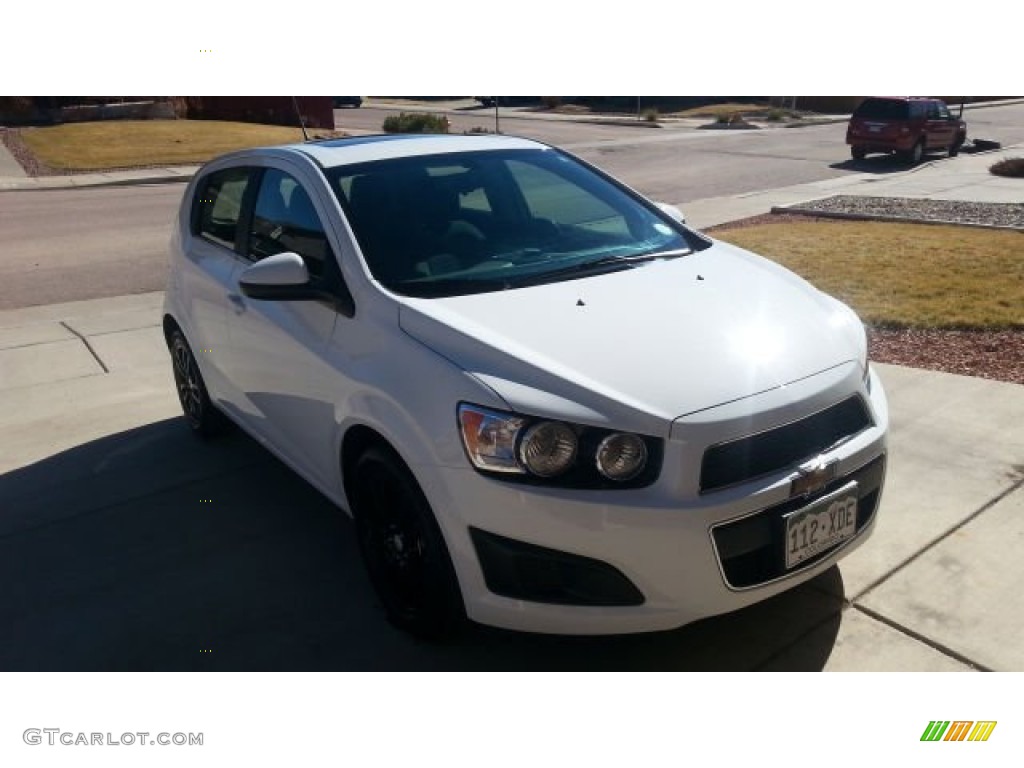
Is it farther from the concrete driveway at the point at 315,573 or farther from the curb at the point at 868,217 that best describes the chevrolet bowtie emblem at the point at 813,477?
the curb at the point at 868,217

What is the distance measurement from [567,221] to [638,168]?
1856 cm

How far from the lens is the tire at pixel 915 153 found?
2161 centimetres

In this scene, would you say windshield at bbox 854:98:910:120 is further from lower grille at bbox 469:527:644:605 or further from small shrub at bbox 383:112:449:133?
lower grille at bbox 469:527:644:605

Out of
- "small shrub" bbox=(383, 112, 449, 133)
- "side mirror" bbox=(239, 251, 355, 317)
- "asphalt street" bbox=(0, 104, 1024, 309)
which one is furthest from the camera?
"small shrub" bbox=(383, 112, 449, 133)

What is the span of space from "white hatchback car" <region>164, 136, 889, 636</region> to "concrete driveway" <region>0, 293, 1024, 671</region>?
33cm

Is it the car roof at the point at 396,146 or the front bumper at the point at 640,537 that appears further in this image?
the car roof at the point at 396,146

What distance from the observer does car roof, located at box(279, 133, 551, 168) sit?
3848 millimetres

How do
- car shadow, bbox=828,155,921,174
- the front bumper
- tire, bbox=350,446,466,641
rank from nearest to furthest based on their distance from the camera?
the front bumper < tire, bbox=350,446,466,641 < car shadow, bbox=828,155,921,174

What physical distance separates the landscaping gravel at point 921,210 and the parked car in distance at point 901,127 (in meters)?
7.21

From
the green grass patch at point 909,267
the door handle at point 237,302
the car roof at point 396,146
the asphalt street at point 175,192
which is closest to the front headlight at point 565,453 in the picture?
the car roof at point 396,146

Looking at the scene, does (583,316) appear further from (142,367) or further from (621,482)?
(142,367)

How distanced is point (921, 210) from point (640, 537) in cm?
1227
